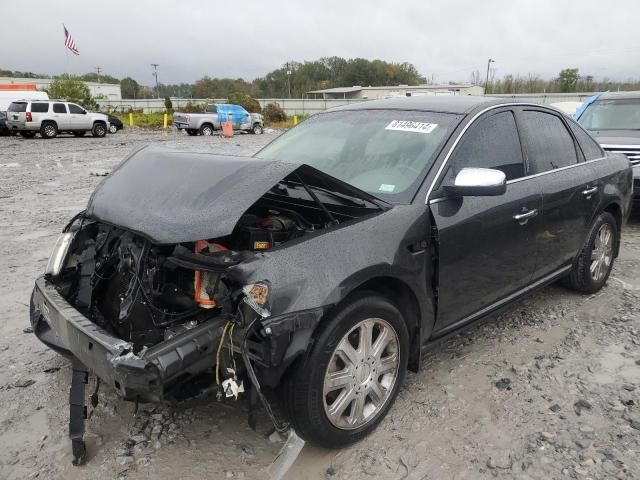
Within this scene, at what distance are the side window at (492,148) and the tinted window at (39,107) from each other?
24484 mm

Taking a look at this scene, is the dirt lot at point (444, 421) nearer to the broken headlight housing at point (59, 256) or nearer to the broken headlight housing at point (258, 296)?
the broken headlight housing at point (59, 256)

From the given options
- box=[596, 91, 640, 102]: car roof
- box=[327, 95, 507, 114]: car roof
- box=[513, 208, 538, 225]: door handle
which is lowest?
box=[513, 208, 538, 225]: door handle

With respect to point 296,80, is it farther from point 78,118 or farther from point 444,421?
point 444,421

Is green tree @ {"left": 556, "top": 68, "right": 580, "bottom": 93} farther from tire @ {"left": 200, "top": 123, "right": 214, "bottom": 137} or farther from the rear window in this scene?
the rear window

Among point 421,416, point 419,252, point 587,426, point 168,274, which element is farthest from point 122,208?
point 587,426

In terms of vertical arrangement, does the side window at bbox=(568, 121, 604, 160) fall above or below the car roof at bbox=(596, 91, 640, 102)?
below

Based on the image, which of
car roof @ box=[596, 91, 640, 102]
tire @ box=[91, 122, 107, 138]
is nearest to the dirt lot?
car roof @ box=[596, 91, 640, 102]

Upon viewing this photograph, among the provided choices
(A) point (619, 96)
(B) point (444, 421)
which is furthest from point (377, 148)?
(A) point (619, 96)

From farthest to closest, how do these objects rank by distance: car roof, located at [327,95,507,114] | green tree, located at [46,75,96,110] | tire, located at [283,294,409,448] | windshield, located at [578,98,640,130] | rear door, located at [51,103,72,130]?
green tree, located at [46,75,96,110] → rear door, located at [51,103,72,130] → windshield, located at [578,98,640,130] → car roof, located at [327,95,507,114] → tire, located at [283,294,409,448]

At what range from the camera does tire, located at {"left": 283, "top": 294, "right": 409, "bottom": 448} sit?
2.23 meters

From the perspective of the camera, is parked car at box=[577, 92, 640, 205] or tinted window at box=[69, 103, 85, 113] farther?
tinted window at box=[69, 103, 85, 113]

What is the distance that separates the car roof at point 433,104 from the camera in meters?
3.28

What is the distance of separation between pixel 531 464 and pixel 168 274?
1.99m

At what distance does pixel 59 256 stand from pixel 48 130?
2383 centimetres
